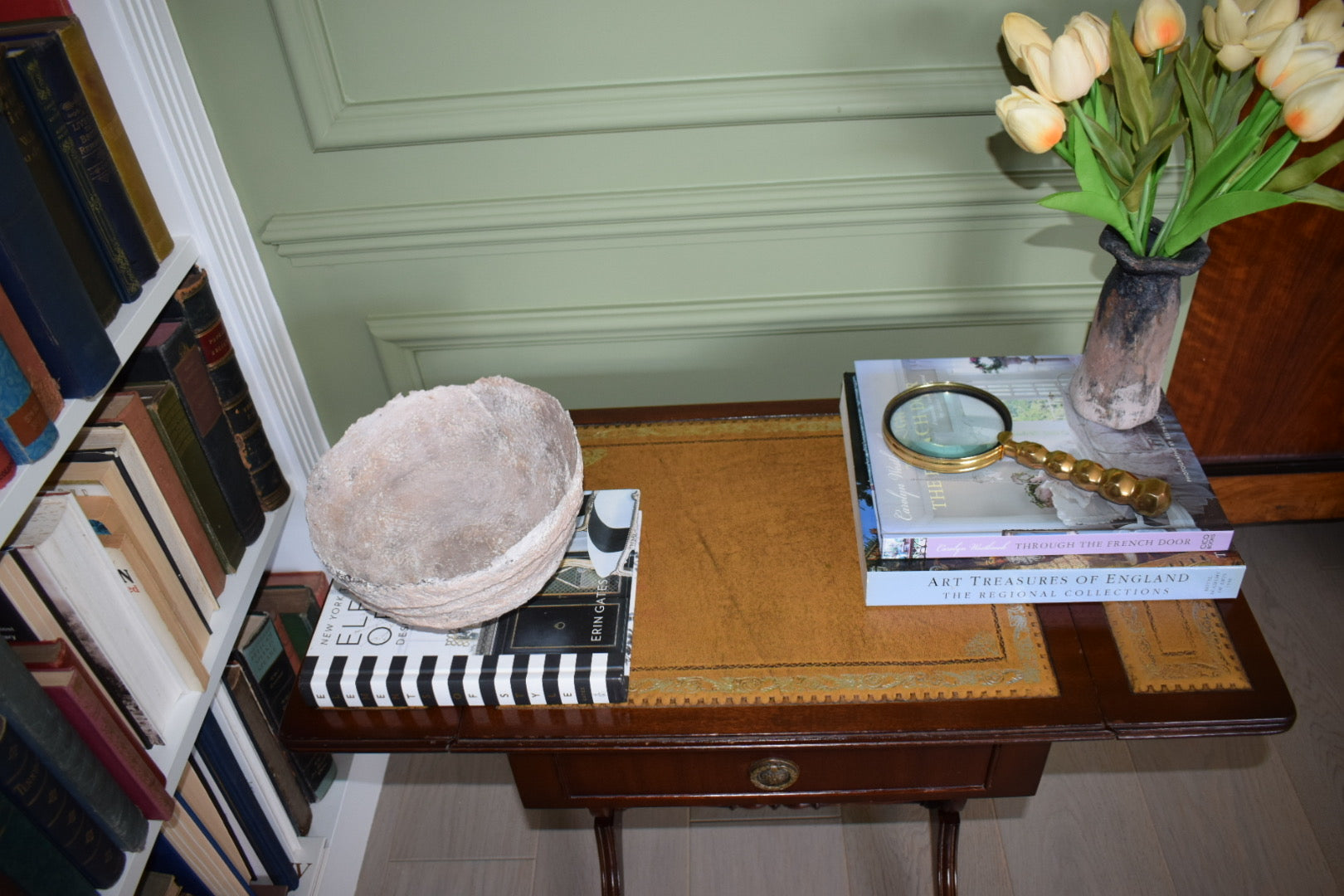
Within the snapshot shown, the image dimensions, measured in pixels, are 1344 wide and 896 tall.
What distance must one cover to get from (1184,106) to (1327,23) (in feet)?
0.47

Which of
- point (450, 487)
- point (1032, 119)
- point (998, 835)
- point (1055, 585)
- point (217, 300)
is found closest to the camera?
point (1032, 119)

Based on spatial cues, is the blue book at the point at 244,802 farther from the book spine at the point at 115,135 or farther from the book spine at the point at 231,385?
the book spine at the point at 115,135

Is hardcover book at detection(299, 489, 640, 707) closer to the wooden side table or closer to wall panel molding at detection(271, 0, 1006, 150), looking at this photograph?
the wooden side table

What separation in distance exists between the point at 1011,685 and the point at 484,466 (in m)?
0.63

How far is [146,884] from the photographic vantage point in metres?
1.14

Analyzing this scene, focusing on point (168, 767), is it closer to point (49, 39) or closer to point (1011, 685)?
point (49, 39)

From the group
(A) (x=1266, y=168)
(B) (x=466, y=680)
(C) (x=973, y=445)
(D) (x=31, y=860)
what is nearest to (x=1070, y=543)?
(C) (x=973, y=445)

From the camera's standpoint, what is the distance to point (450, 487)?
116 cm

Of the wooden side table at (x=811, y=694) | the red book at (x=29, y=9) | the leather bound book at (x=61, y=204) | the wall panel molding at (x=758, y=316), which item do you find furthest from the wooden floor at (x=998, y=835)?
the red book at (x=29, y=9)

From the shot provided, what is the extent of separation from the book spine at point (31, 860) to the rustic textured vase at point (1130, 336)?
112cm

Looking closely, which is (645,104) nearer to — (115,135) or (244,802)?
(115,135)

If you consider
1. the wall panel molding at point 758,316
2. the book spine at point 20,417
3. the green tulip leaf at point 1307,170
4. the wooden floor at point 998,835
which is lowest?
the wooden floor at point 998,835

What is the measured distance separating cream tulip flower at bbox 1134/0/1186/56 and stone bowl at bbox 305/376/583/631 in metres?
0.69

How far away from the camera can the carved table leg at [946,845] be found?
1.37 m
